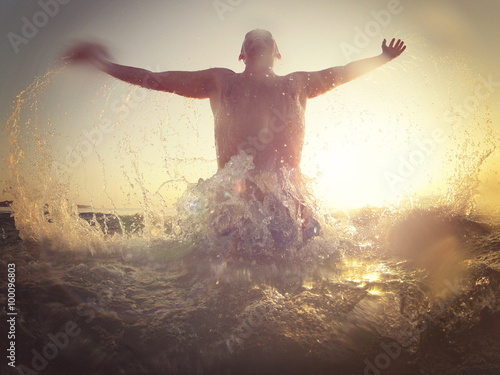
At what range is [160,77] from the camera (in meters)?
3.64

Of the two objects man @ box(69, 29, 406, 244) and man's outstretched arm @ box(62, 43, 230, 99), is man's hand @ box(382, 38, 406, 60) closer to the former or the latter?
man @ box(69, 29, 406, 244)

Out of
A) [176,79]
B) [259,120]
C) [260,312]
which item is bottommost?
[260,312]

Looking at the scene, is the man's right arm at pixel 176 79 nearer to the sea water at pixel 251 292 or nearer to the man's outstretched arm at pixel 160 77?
the man's outstretched arm at pixel 160 77

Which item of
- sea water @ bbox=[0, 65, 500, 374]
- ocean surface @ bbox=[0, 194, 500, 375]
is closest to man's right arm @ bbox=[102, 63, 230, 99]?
sea water @ bbox=[0, 65, 500, 374]

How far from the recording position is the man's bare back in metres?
3.43

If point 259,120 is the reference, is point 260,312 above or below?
below

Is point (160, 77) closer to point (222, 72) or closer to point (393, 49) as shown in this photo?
point (222, 72)

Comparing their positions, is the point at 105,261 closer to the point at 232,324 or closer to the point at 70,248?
the point at 70,248

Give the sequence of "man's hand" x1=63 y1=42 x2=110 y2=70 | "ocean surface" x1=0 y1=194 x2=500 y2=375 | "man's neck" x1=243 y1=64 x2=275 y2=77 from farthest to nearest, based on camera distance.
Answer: "man's hand" x1=63 y1=42 x2=110 y2=70
"man's neck" x1=243 y1=64 x2=275 y2=77
"ocean surface" x1=0 y1=194 x2=500 y2=375

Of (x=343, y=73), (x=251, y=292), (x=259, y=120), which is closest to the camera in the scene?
(x=251, y=292)

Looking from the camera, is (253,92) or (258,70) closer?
(253,92)

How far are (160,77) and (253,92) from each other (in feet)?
3.88

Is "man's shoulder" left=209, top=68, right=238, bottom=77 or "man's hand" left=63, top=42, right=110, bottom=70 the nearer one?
"man's shoulder" left=209, top=68, right=238, bottom=77

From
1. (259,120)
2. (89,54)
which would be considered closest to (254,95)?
(259,120)
